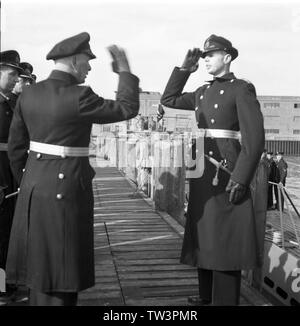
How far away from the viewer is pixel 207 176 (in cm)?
352

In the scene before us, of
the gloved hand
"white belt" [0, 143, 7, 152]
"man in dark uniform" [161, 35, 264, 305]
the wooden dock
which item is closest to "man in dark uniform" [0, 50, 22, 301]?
"white belt" [0, 143, 7, 152]

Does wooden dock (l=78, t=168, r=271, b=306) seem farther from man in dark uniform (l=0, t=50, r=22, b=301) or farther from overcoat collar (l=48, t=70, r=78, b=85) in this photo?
overcoat collar (l=48, t=70, r=78, b=85)

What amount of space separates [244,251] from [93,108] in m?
1.67

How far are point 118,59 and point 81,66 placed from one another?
0.82ft

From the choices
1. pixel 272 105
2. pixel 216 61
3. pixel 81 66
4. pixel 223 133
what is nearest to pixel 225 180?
pixel 223 133

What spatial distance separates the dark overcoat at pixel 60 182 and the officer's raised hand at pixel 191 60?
42.3 inches

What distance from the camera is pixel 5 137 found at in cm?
375

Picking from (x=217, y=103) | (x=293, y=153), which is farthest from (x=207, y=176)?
(x=293, y=153)

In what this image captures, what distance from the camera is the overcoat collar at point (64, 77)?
2.75 meters

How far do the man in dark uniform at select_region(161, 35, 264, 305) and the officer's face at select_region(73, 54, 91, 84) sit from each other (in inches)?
44.5

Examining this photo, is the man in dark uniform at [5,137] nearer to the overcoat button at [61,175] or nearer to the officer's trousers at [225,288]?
the overcoat button at [61,175]

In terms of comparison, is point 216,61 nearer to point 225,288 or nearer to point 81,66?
point 81,66

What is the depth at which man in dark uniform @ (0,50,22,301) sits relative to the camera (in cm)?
374
